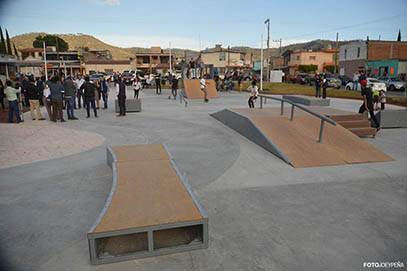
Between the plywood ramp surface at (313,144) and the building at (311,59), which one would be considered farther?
the building at (311,59)

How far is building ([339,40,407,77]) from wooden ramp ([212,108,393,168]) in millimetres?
45210

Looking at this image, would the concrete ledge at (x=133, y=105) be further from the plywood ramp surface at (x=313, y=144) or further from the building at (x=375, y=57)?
the building at (x=375, y=57)

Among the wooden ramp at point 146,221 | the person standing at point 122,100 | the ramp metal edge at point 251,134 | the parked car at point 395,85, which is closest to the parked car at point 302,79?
the parked car at point 395,85

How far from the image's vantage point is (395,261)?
3.43 metres

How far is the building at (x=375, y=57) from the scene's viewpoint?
4628 cm

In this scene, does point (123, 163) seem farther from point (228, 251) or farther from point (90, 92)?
point (90, 92)

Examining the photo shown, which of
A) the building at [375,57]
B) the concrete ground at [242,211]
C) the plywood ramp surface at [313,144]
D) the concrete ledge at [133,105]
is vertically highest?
the building at [375,57]

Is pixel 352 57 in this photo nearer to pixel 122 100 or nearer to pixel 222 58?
pixel 222 58

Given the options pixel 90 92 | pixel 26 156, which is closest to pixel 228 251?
pixel 26 156

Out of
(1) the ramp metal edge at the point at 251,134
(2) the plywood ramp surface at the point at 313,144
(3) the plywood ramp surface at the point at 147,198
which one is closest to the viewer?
(3) the plywood ramp surface at the point at 147,198

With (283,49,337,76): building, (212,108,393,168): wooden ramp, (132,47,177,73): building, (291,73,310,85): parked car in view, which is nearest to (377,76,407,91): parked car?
(291,73,310,85): parked car

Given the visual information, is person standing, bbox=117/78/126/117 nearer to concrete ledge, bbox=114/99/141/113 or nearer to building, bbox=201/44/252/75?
concrete ledge, bbox=114/99/141/113

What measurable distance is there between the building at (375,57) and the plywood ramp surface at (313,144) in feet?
148

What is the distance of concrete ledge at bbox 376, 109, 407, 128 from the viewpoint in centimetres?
1148
